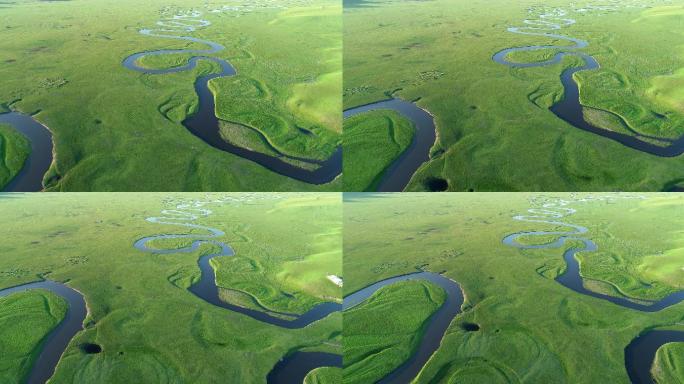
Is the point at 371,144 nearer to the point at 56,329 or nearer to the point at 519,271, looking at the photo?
the point at 519,271

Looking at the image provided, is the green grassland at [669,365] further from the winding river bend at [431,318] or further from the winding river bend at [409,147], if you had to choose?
the winding river bend at [409,147]

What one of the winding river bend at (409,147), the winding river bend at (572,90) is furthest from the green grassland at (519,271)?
the winding river bend at (572,90)

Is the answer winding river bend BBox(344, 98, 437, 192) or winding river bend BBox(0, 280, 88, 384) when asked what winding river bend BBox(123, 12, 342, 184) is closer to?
winding river bend BBox(344, 98, 437, 192)

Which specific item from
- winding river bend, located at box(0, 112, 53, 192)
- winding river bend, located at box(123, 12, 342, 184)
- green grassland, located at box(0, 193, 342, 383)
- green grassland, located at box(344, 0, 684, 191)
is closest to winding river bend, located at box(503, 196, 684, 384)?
green grassland, located at box(344, 0, 684, 191)

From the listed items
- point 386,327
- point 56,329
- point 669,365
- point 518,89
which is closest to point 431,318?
point 386,327

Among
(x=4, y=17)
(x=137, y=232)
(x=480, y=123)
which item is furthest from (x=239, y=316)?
(x=4, y=17)

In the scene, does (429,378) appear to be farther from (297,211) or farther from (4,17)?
(4,17)
